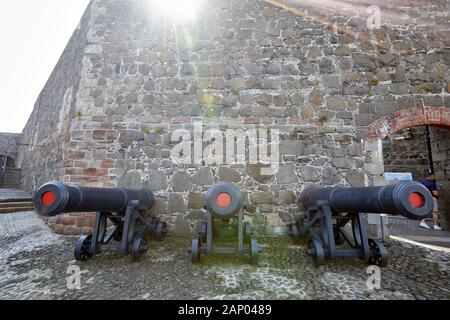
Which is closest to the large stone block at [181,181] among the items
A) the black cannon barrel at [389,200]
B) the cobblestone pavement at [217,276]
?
the cobblestone pavement at [217,276]

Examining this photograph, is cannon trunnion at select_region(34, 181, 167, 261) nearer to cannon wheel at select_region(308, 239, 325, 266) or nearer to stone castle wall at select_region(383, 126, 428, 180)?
cannon wheel at select_region(308, 239, 325, 266)

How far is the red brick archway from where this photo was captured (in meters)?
4.81

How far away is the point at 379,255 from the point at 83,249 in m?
4.50

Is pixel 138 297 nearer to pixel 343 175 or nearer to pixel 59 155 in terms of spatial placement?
pixel 343 175


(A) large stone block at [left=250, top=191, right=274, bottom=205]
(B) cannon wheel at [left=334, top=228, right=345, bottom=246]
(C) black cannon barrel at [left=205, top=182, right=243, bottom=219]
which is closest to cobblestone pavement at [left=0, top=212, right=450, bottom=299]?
(B) cannon wheel at [left=334, top=228, right=345, bottom=246]

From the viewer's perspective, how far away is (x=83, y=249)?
10.8 feet

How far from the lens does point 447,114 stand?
4.82 metres

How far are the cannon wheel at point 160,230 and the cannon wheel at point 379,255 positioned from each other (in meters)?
3.69

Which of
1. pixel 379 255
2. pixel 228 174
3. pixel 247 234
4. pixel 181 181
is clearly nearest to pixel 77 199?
pixel 181 181

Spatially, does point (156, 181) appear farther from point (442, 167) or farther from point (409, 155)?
point (409, 155)
